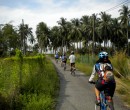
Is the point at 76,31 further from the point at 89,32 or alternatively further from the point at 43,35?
the point at 43,35

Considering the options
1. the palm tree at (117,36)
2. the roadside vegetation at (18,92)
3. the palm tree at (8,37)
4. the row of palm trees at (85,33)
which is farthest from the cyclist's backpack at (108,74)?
the palm tree at (117,36)

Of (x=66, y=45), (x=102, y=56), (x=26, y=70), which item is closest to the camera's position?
(x=102, y=56)

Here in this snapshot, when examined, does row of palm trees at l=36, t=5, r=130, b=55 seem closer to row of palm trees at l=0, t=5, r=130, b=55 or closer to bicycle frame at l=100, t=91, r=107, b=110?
row of palm trees at l=0, t=5, r=130, b=55

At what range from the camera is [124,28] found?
90.6 meters

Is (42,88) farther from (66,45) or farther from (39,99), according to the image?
(66,45)

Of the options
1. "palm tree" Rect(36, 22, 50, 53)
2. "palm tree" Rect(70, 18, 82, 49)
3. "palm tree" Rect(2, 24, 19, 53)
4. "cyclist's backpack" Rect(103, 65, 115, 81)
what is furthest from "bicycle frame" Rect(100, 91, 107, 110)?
"palm tree" Rect(36, 22, 50, 53)

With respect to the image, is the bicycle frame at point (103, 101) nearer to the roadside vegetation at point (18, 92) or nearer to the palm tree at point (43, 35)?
the roadside vegetation at point (18, 92)

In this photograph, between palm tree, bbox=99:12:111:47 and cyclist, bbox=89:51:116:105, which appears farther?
palm tree, bbox=99:12:111:47

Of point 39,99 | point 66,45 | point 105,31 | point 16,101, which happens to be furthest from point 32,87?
point 66,45

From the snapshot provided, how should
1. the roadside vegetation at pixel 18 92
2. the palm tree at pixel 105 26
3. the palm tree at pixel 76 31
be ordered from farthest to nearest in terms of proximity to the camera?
the palm tree at pixel 76 31 → the palm tree at pixel 105 26 → the roadside vegetation at pixel 18 92

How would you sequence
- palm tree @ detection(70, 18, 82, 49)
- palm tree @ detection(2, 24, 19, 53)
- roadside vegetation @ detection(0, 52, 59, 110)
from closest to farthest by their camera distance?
roadside vegetation @ detection(0, 52, 59, 110) → palm tree @ detection(2, 24, 19, 53) → palm tree @ detection(70, 18, 82, 49)

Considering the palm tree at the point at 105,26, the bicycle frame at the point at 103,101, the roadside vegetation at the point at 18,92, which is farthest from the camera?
the palm tree at the point at 105,26

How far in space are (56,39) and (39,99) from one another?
92.3 m

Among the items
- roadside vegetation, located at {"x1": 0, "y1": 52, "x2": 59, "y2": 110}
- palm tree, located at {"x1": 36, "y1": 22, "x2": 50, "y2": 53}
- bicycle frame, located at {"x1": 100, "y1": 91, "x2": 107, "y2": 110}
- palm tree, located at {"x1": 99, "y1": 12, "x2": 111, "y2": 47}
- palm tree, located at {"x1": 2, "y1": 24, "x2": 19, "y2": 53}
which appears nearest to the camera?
bicycle frame, located at {"x1": 100, "y1": 91, "x2": 107, "y2": 110}
